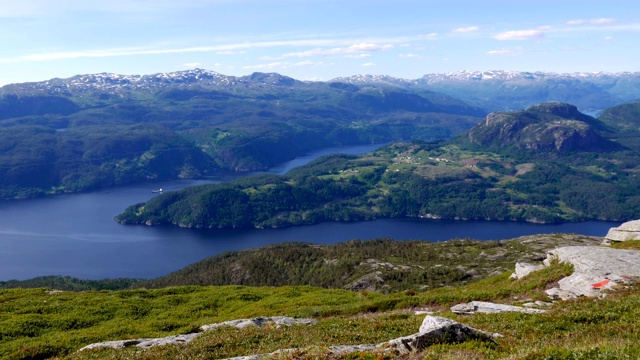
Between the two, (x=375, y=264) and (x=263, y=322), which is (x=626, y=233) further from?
(x=375, y=264)

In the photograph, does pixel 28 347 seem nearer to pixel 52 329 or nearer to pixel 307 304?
pixel 52 329

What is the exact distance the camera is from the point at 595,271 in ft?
133

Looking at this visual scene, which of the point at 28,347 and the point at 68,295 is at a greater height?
the point at 28,347

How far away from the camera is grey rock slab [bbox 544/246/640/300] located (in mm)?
37719

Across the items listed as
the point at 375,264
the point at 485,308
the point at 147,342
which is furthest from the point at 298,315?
the point at 375,264

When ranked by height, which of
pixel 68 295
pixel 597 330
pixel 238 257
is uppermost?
pixel 597 330

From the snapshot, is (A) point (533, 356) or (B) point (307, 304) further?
(B) point (307, 304)

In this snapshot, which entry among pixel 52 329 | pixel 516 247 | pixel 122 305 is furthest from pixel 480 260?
pixel 52 329

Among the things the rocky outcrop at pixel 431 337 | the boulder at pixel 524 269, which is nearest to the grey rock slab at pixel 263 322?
the rocky outcrop at pixel 431 337

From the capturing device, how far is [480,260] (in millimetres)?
115562

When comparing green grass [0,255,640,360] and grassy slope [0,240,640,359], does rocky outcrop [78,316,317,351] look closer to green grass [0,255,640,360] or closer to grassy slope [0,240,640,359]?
green grass [0,255,640,360]

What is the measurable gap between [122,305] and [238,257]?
12248 centimetres

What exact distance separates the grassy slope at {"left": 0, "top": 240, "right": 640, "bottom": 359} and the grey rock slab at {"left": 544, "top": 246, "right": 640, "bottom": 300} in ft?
5.22

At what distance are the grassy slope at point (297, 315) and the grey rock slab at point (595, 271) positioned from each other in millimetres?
A: 1591
